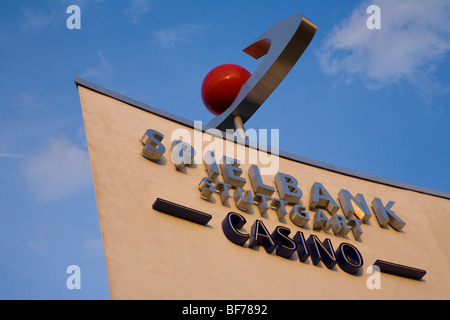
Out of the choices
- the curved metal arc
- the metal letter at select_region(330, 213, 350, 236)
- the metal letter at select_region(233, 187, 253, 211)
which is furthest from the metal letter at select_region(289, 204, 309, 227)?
the curved metal arc

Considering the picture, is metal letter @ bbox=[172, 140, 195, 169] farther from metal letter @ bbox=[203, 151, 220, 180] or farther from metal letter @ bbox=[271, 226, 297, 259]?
metal letter @ bbox=[271, 226, 297, 259]

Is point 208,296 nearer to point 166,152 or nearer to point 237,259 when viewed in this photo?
point 237,259

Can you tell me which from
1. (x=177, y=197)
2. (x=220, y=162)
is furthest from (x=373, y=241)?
(x=177, y=197)

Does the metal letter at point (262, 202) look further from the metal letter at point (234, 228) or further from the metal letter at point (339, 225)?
the metal letter at point (339, 225)

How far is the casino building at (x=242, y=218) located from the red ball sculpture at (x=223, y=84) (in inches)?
18.1

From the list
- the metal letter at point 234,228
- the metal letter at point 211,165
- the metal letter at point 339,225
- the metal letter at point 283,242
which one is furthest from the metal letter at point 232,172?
the metal letter at point 339,225

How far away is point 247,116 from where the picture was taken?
14328mm

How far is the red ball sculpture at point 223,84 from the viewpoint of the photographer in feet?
46.4

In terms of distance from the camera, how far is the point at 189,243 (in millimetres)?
8844

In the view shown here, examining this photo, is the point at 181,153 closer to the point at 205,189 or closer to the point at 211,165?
the point at 211,165

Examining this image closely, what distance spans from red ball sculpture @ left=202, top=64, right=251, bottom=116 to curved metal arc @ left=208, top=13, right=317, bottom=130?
11.5 inches
